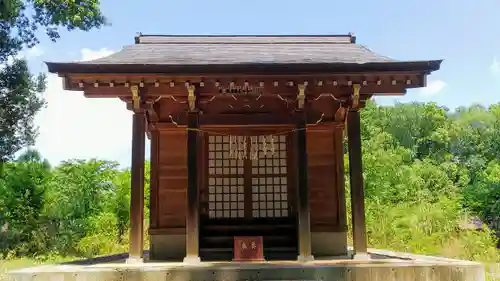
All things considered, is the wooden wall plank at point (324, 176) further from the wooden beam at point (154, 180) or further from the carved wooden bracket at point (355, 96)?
the wooden beam at point (154, 180)

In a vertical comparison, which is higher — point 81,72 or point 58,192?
point 81,72

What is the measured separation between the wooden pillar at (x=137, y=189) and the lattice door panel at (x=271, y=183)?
2.82 meters

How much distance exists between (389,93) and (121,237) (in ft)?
51.8

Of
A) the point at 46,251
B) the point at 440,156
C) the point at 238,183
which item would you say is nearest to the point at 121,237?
the point at 46,251

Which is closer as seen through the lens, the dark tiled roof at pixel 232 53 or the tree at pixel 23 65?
the dark tiled roof at pixel 232 53

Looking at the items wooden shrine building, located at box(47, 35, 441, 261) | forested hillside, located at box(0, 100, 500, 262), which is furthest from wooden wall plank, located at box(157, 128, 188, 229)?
forested hillside, located at box(0, 100, 500, 262)

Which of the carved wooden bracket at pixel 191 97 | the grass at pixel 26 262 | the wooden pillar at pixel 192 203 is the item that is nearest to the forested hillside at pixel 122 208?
the grass at pixel 26 262

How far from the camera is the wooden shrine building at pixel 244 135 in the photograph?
8.07 meters

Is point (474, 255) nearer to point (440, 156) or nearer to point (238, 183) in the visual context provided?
point (238, 183)

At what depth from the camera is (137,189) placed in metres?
8.28

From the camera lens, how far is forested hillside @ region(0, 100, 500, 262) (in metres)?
17.5

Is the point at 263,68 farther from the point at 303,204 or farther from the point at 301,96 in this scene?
the point at 303,204

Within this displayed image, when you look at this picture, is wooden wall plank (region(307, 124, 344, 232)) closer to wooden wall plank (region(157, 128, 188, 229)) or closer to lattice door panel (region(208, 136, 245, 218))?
lattice door panel (region(208, 136, 245, 218))

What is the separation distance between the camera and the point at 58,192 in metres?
20.5
